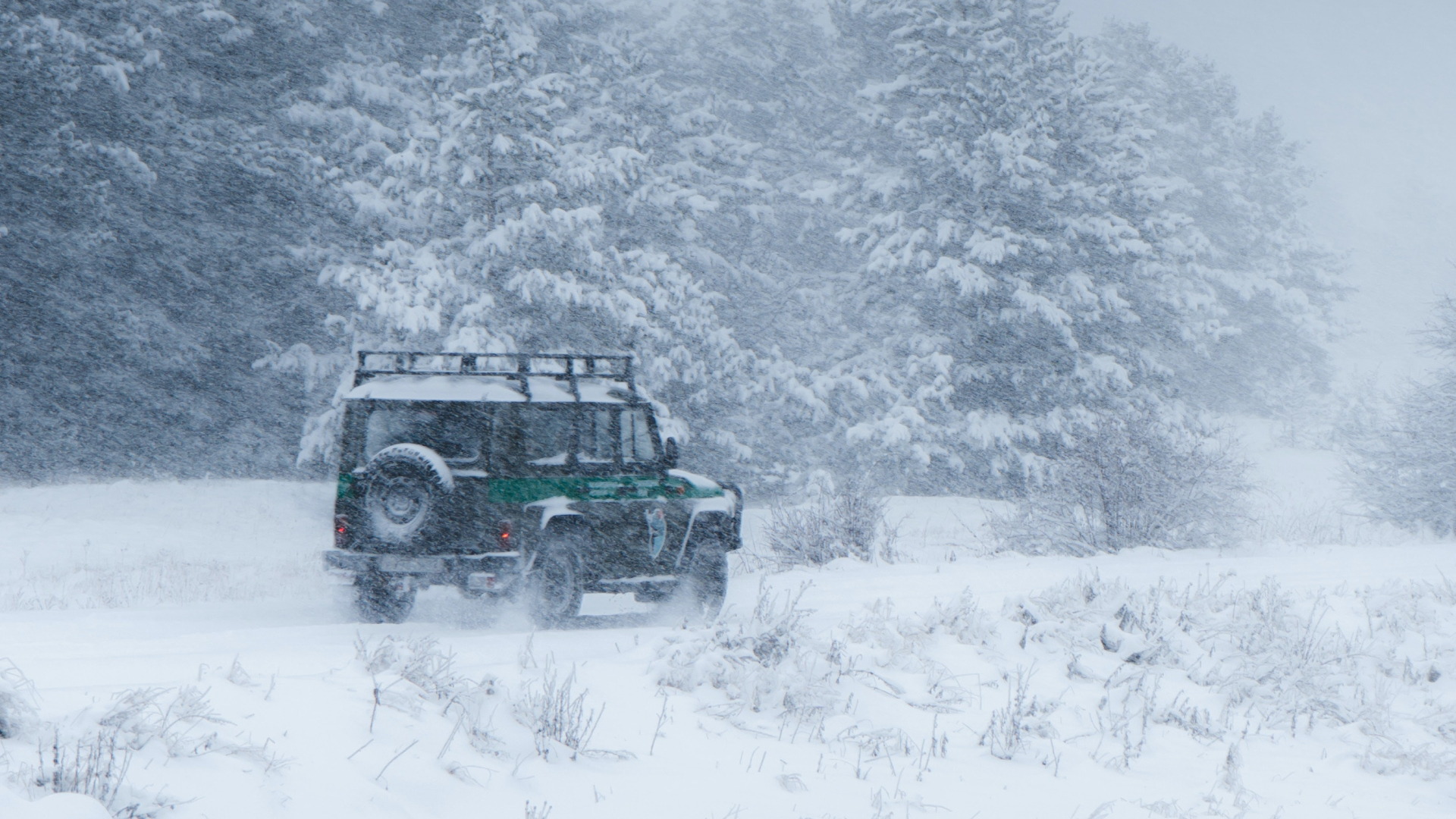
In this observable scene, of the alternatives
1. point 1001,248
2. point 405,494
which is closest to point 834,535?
point 405,494

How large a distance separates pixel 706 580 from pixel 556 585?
55.5 inches

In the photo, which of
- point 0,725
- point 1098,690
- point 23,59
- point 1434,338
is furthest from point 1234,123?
point 0,725

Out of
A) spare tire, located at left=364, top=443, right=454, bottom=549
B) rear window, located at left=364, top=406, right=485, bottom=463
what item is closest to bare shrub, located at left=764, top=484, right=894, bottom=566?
rear window, located at left=364, top=406, right=485, bottom=463

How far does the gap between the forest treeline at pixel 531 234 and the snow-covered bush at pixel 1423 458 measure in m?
3.88

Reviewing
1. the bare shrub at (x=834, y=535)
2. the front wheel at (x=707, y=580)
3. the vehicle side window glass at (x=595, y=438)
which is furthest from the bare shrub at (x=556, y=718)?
the bare shrub at (x=834, y=535)

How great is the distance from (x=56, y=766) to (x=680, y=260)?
2273 centimetres

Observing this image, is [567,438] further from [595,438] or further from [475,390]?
[475,390]

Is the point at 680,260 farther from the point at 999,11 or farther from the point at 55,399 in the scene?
the point at 55,399

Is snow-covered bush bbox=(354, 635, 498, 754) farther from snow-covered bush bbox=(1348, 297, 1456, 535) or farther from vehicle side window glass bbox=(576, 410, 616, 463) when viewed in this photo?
snow-covered bush bbox=(1348, 297, 1456, 535)

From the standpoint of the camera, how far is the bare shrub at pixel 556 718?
5.48 meters

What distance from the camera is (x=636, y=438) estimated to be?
10.3 metres

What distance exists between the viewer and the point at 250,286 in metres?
26.2

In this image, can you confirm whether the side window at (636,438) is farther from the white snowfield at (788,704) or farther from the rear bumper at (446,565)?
the rear bumper at (446,565)

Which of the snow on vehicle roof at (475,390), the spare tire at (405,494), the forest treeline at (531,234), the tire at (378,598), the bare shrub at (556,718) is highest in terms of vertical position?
the forest treeline at (531,234)
